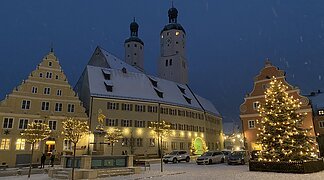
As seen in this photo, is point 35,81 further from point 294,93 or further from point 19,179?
point 294,93

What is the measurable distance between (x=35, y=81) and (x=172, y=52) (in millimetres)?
48402

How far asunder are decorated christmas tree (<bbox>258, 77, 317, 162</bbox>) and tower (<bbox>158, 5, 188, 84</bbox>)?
57248 mm

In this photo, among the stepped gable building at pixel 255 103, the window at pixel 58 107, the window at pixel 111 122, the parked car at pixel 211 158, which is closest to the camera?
the parked car at pixel 211 158

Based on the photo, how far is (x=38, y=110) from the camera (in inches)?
1533

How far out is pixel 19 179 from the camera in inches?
774

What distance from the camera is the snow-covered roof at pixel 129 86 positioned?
4652cm

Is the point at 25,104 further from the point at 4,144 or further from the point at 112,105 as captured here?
the point at 112,105

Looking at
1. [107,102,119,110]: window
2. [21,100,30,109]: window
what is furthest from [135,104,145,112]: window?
[21,100,30,109]: window

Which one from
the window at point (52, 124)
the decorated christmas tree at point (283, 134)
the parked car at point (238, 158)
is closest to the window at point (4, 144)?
the window at point (52, 124)

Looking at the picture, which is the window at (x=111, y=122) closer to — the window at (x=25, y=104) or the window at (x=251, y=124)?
the window at (x=25, y=104)

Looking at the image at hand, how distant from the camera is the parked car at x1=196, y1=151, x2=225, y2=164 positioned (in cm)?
3145

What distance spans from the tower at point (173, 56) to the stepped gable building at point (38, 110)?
137 feet

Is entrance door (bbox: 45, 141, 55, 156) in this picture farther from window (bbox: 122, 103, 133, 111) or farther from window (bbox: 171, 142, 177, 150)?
window (bbox: 171, 142, 177, 150)

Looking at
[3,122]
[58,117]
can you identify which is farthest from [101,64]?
[3,122]
